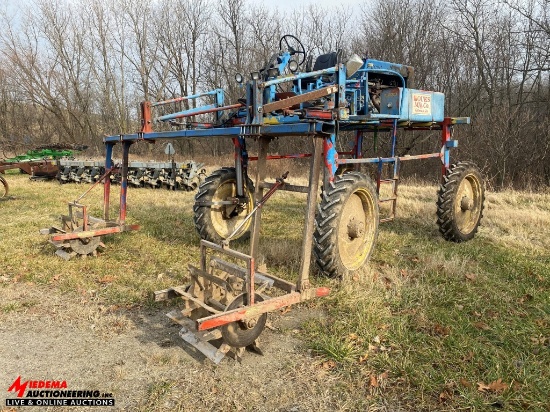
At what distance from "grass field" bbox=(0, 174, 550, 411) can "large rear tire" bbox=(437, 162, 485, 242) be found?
0.83ft

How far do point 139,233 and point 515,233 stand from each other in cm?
607

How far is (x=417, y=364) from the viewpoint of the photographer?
10.2 feet

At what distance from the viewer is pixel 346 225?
15.7 feet

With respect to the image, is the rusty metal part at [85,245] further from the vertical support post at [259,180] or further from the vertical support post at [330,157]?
the vertical support post at [330,157]

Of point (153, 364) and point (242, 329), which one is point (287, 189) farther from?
point (153, 364)

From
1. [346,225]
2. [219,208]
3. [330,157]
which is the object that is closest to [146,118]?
[219,208]

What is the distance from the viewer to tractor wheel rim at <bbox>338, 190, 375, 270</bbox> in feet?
15.5

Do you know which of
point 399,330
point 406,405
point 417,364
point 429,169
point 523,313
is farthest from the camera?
point 429,169

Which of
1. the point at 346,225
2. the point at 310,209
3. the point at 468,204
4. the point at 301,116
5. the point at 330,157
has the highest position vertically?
the point at 301,116

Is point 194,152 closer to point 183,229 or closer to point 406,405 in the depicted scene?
point 183,229

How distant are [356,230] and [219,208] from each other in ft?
7.47

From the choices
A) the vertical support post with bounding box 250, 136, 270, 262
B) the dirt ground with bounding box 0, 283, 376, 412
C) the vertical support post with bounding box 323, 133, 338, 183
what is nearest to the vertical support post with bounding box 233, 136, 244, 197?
the vertical support post with bounding box 250, 136, 270, 262

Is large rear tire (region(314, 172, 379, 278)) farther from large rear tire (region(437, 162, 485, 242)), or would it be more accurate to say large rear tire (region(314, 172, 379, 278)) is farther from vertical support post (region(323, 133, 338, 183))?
large rear tire (region(437, 162, 485, 242))

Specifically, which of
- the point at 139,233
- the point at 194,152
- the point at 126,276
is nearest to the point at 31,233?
the point at 139,233
